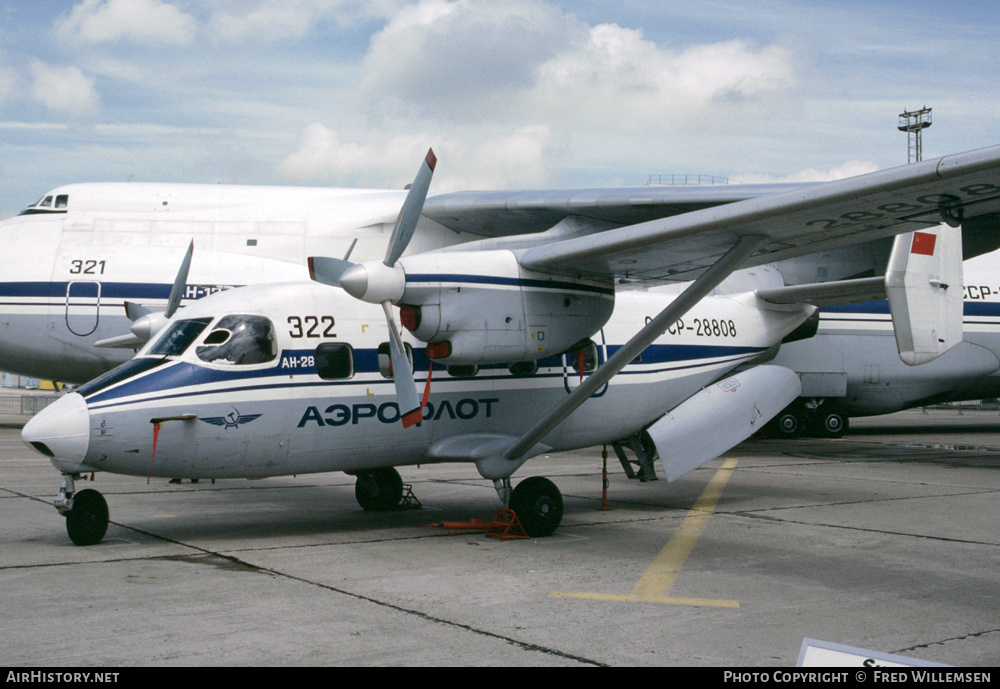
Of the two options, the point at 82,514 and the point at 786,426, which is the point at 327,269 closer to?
the point at 82,514

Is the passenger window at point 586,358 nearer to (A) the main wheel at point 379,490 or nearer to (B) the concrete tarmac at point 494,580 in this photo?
(B) the concrete tarmac at point 494,580

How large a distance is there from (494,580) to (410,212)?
339 cm

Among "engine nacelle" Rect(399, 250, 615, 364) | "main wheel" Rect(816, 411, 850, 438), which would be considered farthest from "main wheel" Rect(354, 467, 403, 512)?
"main wheel" Rect(816, 411, 850, 438)

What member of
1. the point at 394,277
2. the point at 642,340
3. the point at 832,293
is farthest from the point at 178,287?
the point at 832,293

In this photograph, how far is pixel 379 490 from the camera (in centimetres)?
1105

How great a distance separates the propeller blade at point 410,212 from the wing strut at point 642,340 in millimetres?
2294

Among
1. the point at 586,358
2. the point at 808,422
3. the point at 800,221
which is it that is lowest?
the point at 808,422

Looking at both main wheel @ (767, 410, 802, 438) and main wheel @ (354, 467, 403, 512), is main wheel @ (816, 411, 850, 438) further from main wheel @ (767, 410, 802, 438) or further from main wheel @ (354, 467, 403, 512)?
main wheel @ (354, 467, 403, 512)

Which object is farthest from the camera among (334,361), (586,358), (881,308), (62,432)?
(881,308)

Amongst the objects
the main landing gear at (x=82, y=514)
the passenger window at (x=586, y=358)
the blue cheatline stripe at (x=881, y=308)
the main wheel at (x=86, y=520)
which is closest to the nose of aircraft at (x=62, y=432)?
the main landing gear at (x=82, y=514)

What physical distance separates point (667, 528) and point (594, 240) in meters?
3.47

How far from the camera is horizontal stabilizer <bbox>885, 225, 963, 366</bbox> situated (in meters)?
9.91

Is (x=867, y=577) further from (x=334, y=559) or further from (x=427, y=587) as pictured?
(x=334, y=559)

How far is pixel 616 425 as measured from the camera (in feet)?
36.5
